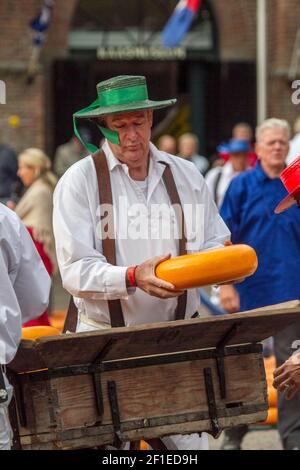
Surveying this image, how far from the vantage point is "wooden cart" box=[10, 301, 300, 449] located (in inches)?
193

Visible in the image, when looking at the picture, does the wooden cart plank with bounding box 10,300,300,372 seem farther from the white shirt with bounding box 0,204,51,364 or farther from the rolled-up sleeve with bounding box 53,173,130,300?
the rolled-up sleeve with bounding box 53,173,130,300

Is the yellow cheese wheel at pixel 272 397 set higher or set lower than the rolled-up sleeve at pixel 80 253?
lower

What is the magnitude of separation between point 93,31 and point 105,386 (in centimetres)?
1957

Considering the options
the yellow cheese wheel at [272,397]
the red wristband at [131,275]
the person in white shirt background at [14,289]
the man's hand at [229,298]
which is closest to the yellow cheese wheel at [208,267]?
the red wristband at [131,275]

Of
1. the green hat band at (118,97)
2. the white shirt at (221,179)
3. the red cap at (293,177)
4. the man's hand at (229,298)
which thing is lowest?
the white shirt at (221,179)

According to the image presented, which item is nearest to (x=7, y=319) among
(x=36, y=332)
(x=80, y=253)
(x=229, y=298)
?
(x=36, y=332)

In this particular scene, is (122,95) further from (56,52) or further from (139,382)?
(56,52)

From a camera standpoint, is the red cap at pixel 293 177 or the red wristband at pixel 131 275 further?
the red cap at pixel 293 177

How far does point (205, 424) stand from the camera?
16.9 feet

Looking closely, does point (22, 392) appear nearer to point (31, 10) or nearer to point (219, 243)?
point (219, 243)

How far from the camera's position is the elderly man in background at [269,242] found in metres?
8.04

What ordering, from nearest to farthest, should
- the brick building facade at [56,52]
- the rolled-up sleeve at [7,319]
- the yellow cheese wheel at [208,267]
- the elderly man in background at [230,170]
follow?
the rolled-up sleeve at [7,319] → the yellow cheese wheel at [208,267] → the elderly man in background at [230,170] → the brick building facade at [56,52]

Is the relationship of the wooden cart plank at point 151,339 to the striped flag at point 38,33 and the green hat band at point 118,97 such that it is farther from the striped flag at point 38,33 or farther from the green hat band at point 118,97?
the striped flag at point 38,33
